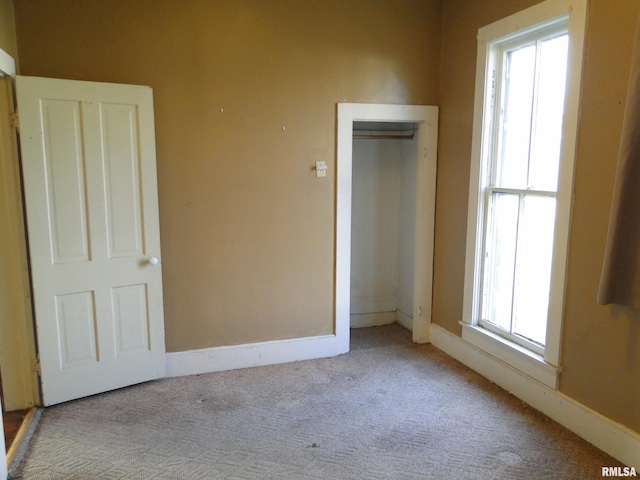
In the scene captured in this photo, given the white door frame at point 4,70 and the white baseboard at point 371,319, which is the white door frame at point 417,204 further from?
the white door frame at point 4,70

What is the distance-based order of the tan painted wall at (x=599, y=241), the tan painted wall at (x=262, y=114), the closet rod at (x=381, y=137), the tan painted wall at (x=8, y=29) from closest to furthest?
the tan painted wall at (x=599, y=241)
the tan painted wall at (x=8, y=29)
the tan painted wall at (x=262, y=114)
the closet rod at (x=381, y=137)

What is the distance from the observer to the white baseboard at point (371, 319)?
14.9 feet

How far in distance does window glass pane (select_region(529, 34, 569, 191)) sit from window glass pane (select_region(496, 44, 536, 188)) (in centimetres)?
8

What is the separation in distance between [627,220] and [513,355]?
1225mm

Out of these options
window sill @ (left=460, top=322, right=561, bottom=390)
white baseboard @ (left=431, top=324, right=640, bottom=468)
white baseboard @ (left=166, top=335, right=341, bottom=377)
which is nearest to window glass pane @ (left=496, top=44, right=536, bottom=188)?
window sill @ (left=460, top=322, right=561, bottom=390)

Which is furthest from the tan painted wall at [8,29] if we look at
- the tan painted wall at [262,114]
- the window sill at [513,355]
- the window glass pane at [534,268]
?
the window sill at [513,355]

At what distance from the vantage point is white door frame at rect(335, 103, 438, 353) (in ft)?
12.0

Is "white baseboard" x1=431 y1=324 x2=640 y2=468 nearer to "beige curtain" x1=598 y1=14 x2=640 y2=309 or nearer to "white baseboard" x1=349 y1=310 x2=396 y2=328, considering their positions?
"beige curtain" x1=598 y1=14 x2=640 y2=309

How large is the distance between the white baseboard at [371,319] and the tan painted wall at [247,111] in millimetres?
751

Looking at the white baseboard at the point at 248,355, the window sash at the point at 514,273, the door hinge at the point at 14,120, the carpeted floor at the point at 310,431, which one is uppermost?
the door hinge at the point at 14,120

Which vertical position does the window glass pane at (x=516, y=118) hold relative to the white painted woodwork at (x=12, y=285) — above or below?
above

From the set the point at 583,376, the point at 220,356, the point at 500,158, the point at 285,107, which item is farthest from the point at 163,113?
the point at 583,376

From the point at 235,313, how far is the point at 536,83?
2.57m

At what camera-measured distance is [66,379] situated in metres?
3.01
